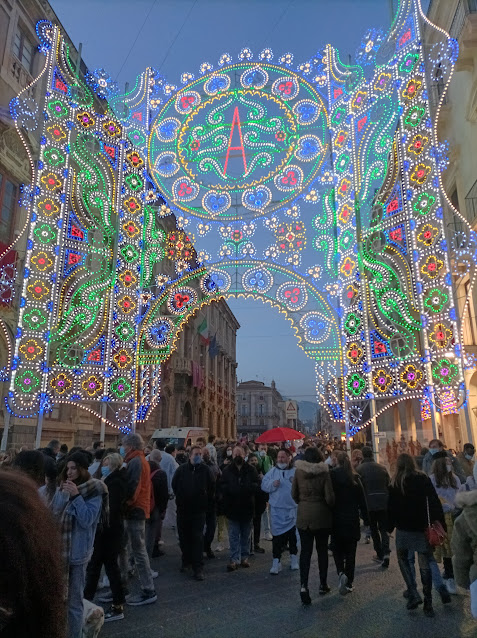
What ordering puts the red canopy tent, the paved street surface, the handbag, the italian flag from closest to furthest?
the paved street surface
the handbag
the red canopy tent
the italian flag

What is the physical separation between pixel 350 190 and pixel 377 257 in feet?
7.38

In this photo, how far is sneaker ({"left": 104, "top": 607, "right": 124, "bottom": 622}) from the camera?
18.3 ft

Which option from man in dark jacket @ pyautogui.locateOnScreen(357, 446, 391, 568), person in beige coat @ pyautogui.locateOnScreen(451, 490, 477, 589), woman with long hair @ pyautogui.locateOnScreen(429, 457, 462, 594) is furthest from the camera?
man in dark jacket @ pyautogui.locateOnScreen(357, 446, 391, 568)

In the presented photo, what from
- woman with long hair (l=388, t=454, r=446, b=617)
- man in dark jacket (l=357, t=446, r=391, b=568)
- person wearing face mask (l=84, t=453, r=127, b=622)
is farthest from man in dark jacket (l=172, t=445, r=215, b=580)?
woman with long hair (l=388, t=454, r=446, b=617)

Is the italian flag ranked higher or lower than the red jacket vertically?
higher

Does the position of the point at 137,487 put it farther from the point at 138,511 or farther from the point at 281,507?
the point at 281,507

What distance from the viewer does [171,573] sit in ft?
25.1

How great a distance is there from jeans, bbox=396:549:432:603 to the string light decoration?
265 inches

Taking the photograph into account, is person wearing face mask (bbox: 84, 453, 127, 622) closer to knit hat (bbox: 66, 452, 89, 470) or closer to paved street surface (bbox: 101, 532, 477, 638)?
paved street surface (bbox: 101, 532, 477, 638)

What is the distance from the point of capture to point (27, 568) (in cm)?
119

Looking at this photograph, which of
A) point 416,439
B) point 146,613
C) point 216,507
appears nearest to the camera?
point 146,613

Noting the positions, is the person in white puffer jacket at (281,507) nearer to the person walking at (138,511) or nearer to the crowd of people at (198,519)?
the crowd of people at (198,519)

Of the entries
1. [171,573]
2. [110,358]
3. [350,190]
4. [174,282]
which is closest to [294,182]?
[350,190]

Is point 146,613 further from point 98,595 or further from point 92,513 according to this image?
point 92,513
